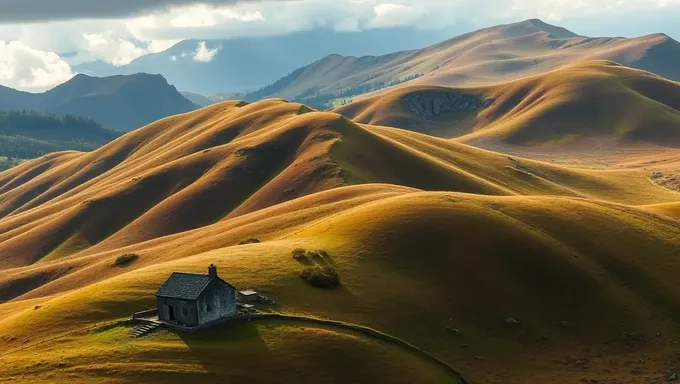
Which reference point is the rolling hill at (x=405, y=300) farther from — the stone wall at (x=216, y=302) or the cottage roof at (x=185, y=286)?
the cottage roof at (x=185, y=286)

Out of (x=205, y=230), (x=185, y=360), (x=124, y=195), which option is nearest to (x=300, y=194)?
(x=205, y=230)

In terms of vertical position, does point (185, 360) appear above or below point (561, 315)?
above

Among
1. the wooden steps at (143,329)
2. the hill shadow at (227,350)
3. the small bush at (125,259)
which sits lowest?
the small bush at (125,259)

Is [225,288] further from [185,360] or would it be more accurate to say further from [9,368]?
[9,368]

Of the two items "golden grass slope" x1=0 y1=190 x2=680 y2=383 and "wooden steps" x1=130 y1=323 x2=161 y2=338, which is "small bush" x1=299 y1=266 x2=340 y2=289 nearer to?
"golden grass slope" x1=0 y1=190 x2=680 y2=383

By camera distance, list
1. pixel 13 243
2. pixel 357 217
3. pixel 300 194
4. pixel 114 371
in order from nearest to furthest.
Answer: pixel 114 371, pixel 357 217, pixel 300 194, pixel 13 243

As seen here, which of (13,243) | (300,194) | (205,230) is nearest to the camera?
(205,230)

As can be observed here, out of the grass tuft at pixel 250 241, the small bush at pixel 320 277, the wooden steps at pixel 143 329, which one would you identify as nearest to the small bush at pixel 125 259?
the grass tuft at pixel 250 241
